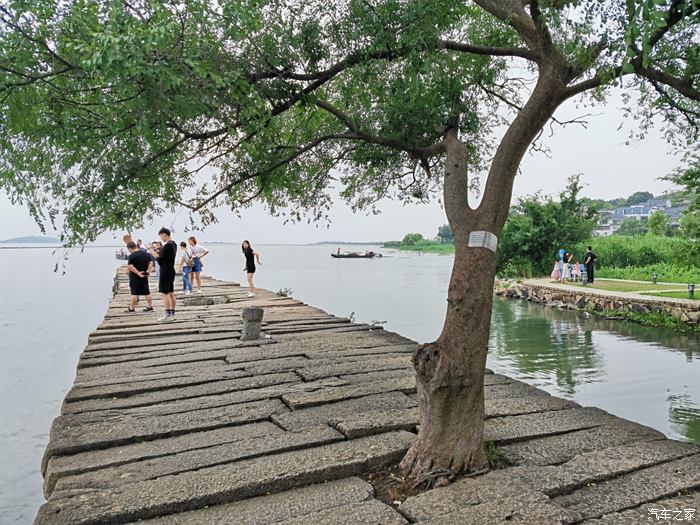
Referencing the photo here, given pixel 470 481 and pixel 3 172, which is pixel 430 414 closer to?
pixel 470 481

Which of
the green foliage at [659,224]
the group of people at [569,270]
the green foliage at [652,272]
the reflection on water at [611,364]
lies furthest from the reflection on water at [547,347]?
the green foliage at [659,224]

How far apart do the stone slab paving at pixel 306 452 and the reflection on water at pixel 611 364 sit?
14.0 ft

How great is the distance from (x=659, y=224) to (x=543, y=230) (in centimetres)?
1754

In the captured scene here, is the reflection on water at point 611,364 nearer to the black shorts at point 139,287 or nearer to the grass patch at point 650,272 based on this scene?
the grass patch at point 650,272

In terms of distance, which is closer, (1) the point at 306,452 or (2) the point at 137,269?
(1) the point at 306,452

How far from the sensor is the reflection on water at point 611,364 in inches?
397

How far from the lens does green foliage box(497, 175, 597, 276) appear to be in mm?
32281

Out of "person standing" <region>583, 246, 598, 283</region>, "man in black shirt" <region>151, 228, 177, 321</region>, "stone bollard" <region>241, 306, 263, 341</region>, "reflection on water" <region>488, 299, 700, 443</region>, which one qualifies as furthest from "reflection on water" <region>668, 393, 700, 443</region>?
"person standing" <region>583, 246, 598, 283</region>

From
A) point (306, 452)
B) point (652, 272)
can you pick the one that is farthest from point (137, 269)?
point (652, 272)

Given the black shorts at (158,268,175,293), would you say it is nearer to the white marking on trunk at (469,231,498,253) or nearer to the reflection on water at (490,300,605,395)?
the reflection on water at (490,300,605,395)

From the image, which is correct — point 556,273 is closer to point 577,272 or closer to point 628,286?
point 577,272

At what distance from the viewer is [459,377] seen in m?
4.24

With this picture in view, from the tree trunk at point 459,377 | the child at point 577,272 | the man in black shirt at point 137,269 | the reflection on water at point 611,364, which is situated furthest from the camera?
the child at point 577,272

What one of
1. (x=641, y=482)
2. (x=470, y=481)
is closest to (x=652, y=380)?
(x=641, y=482)
